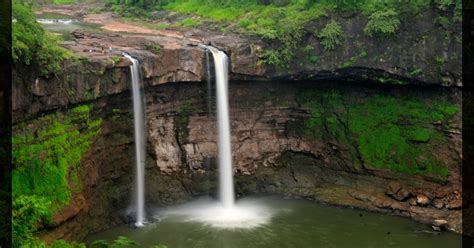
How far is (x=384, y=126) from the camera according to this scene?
29.3m

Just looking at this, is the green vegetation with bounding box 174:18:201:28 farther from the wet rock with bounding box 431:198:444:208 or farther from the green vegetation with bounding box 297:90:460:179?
the wet rock with bounding box 431:198:444:208

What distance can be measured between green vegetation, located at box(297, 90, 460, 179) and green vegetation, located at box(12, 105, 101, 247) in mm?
12855

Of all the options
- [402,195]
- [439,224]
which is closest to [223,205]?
[402,195]

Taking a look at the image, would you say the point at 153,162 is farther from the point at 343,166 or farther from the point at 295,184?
the point at 343,166

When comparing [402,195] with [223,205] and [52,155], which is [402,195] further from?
[52,155]

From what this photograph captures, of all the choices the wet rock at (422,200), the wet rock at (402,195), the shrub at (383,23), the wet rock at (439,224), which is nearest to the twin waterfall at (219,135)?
the shrub at (383,23)

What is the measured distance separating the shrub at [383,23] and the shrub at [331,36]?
150 cm

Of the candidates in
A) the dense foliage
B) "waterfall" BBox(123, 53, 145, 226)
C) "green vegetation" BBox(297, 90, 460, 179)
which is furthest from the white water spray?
"green vegetation" BBox(297, 90, 460, 179)

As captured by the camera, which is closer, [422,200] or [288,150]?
[422,200]

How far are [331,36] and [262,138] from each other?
22.4ft

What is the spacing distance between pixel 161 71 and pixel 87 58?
13.6 ft

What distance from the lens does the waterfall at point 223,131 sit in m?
27.9

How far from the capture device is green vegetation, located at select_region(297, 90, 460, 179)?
92.2 feet

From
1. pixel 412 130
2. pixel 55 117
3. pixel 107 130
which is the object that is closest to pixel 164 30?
pixel 107 130
